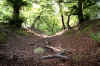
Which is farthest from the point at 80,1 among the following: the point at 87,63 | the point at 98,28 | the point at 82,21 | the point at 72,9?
the point at 87,63

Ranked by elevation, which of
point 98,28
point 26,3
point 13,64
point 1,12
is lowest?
point 13,64

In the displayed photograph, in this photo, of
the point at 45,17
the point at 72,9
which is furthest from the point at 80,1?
the point at 45,17

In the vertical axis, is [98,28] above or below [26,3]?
below

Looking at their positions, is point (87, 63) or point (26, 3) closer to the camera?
point (87, 63)

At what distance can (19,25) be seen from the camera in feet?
53.3

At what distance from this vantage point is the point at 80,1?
45.9 ft

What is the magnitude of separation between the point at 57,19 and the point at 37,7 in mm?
7511

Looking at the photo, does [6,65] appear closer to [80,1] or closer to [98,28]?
[98,28]

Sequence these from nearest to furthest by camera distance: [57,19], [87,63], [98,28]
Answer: [87,63] → [98,28] → [57,19]

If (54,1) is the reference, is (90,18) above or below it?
below

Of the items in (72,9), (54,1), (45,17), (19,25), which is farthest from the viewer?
(45,17)

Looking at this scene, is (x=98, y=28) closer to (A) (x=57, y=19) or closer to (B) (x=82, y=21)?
(B) (x=82, y=21)

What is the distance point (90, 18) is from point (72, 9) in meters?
2.72

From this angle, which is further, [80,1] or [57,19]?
[57,19]
